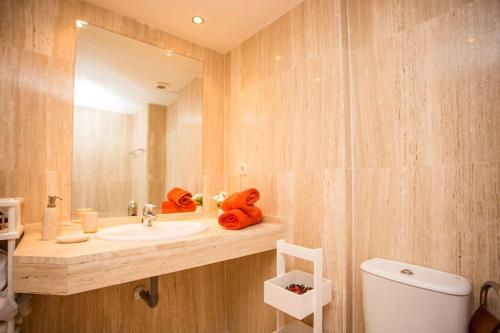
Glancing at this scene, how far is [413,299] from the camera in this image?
36.1 inches

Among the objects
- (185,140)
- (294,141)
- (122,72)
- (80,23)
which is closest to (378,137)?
(294,141)

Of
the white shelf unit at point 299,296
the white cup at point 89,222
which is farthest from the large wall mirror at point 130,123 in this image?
the white shelf unit at point 299,296

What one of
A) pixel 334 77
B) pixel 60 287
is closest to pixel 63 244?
pixel 60 287

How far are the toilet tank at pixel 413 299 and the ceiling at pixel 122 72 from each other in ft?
5.22

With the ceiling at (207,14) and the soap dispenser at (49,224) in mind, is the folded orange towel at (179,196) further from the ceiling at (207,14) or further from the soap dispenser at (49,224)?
the ceiling at (207,14)

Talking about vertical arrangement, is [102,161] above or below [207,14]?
below

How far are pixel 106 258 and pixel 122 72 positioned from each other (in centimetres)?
115

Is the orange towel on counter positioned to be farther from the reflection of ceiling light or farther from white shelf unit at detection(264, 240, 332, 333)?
the reflection of ceiling light

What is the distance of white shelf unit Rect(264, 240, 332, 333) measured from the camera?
1113 mm

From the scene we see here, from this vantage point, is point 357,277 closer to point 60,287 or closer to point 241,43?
point 60,287

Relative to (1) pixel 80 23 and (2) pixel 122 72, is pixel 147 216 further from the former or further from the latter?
(1) pixel 80 23

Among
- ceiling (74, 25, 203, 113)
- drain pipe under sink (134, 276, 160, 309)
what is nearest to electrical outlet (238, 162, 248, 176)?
ceiling (74, 25, 203, 113)

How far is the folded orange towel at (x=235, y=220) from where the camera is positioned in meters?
1.39

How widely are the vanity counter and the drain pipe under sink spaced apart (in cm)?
41
